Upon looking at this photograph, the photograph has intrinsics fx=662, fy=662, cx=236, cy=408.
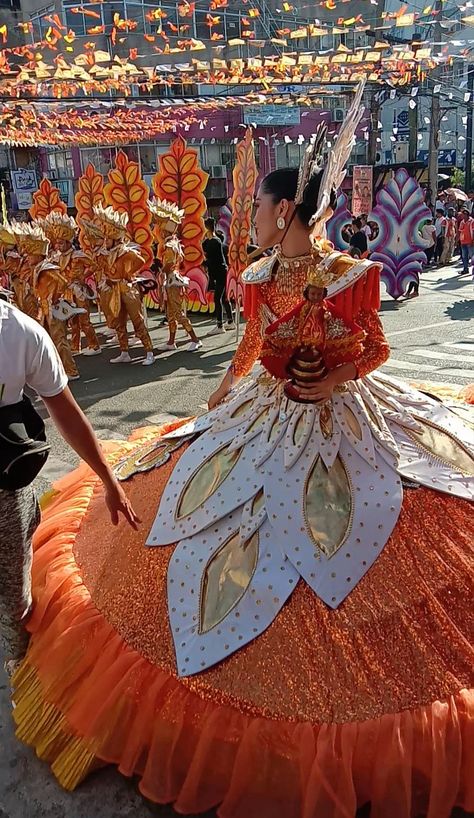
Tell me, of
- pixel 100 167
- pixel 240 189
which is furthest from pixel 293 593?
pixel 100 167

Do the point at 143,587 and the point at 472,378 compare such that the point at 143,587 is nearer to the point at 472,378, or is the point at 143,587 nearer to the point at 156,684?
the point at 156,684

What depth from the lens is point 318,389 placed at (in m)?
2.07

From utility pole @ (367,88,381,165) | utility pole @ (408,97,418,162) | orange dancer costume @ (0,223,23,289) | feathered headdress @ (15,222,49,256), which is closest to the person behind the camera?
feathered headdress @ (15,222,49,256)

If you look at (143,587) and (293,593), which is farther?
(143,587)

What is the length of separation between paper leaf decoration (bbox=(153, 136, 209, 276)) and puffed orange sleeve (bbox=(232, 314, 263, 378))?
8.13m

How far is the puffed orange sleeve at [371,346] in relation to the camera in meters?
2.08

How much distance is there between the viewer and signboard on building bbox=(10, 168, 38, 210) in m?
22.5

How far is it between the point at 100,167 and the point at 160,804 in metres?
27.5

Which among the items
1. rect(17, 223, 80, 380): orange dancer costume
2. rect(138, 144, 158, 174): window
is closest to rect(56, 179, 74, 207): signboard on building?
rect(138, 144, 158, 174): window

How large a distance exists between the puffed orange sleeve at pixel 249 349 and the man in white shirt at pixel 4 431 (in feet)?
2.74

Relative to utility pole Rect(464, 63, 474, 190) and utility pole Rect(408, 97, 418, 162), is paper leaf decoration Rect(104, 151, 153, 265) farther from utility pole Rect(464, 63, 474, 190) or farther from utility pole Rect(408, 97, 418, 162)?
utility pole Rect(408, 97, 418, 162)

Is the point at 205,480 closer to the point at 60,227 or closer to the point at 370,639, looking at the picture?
the point at 370,639

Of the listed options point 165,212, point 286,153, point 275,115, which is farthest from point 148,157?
point 165,212

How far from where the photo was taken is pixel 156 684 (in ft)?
6.21
